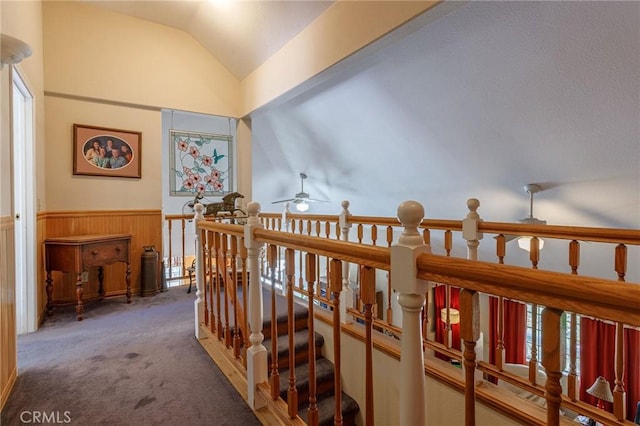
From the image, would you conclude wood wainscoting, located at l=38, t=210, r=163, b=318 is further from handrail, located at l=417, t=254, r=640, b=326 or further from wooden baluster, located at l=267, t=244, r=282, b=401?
handrail, located at l=417, t=254, r=640, b=326

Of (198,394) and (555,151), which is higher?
(555,151)

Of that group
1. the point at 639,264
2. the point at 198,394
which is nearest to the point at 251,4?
the point at 198,394

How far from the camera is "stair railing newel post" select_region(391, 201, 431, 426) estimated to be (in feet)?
2.66

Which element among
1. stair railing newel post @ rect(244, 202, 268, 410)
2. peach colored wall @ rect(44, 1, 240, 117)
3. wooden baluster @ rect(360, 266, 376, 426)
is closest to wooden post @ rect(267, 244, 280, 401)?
stair railing newel post @ rect(244, 202, 268, 410)

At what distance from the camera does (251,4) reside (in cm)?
309

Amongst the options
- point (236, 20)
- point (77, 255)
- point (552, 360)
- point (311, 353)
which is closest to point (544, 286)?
point (552, 360)

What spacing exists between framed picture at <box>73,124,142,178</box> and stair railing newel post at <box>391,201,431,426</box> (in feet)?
12.0

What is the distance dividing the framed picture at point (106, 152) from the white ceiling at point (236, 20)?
132 centimetres

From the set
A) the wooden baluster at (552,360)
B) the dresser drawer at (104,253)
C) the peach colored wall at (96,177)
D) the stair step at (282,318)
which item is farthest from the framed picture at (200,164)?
the wooden baluster at (552,360)

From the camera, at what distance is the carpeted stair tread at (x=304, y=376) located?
2326 mm

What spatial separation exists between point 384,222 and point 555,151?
5.37ft

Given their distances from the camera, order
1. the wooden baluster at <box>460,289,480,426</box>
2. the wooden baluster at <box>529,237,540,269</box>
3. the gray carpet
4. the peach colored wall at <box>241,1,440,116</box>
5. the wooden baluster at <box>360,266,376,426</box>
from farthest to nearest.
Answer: the peach colored wall at <box>241,1,440,116</box> → the wooden baluster at <box>529,237,540,269</box> → the gray carpet → the wooden baluster at <box>360,266,376,426</box> → the wooden baluster at <box>460,289,480,426</box>

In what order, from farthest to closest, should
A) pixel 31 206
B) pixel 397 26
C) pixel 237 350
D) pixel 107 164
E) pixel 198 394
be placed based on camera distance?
pixel 107 164, pixel 31 206, pixel 397 26, pixel 237 350, pixel 198 394

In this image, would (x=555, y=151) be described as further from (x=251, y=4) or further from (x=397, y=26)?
(x=251, y=4)
